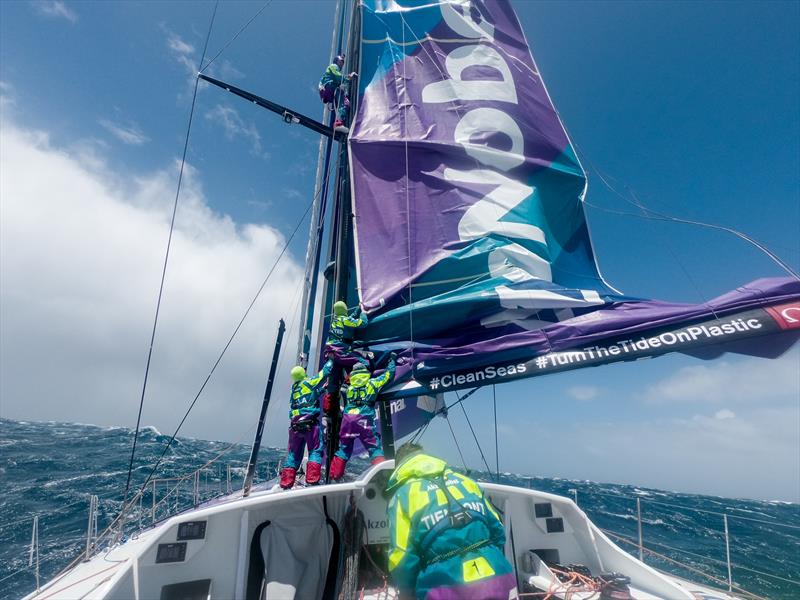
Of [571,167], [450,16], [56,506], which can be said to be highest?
[450,16]

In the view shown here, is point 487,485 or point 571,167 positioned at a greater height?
point 571,167

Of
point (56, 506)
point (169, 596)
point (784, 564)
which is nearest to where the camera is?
point (169, 596)

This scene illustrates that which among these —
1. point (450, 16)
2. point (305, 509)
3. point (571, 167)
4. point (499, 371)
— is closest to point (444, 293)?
point (499, 371)

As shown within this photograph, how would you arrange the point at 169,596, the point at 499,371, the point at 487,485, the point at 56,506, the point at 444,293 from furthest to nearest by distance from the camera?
the point at 56,506 → the point at 444,293 → the point at 499,371 → the point at 487,485 → the point at 169,596

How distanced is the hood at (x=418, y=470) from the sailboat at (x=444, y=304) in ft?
3.23

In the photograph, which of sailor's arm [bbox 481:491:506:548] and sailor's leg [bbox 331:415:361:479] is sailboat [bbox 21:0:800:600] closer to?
sailor's leg [bbox 331:415:361:479]

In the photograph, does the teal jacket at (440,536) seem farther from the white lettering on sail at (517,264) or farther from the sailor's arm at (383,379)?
the white lettering on sail at (517,264)

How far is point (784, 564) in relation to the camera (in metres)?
10.8

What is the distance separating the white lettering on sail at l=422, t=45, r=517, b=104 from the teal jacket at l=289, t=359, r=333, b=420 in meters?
5.52

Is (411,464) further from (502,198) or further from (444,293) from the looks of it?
(502,198)

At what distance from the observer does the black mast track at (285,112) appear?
22.1 ft

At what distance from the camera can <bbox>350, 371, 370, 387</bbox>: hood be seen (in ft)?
15.4

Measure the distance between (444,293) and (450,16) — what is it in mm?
6184

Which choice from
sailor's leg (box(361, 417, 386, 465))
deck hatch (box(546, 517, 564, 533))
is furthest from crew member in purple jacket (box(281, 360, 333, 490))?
deck hatch (box(546, 517, 564, 533))
